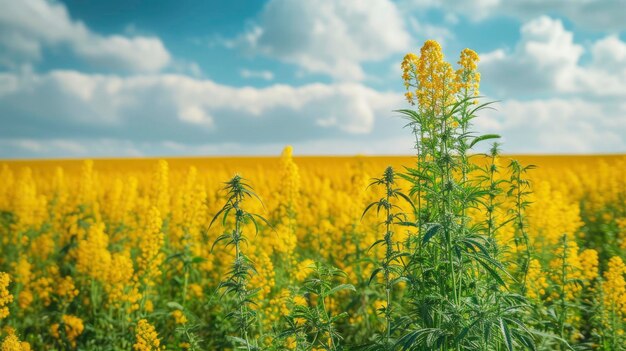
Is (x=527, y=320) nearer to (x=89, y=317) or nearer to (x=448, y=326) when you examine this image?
(x=448, y=326)

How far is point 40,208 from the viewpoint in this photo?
10.5 meters

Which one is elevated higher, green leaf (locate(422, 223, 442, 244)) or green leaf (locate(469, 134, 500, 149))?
green leaf (locate(469, 134, 500, 149))

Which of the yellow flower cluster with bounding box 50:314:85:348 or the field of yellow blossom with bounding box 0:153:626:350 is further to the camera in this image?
the yellow flower cluster with bounding box 50:314:85:348

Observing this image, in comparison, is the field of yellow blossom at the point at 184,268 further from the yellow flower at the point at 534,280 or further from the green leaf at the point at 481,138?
the green leaf at the point at 481,138

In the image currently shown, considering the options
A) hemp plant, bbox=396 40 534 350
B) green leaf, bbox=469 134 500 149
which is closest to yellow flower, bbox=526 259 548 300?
hemp plant, bbox=396 40 534 350

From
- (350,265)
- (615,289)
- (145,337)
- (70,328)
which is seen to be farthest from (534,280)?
(70,328)

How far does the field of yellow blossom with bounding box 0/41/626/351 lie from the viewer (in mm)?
3461

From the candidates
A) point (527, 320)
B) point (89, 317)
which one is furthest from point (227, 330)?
point (527, 320)

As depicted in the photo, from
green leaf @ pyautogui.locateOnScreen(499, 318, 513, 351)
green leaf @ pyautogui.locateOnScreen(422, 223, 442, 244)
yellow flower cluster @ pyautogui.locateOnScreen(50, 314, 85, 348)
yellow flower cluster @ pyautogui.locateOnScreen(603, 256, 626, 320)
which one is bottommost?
yellow flower cluster @ pyautogui.locateOnScreen(50, 314, 85, 348)

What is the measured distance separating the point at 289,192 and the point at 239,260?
4.27 m

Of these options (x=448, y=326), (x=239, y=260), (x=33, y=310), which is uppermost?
(x=239, y=260)

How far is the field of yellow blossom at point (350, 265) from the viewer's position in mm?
3461

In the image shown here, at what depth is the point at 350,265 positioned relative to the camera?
7.39 meters

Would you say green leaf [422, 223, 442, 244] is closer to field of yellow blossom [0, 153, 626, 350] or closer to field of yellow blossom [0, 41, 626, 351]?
field of yellow blossom [0, 41, 626, 351]
